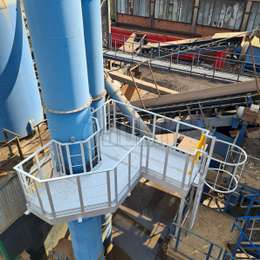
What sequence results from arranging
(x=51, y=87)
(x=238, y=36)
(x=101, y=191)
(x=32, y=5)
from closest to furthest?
(x=32, y=5) → (x=51, y=87) → (x=101, y=191) → (x=238, y=36)

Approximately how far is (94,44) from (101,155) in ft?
8.08

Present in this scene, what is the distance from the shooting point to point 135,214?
9531mm

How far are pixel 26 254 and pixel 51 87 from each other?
6460 mm

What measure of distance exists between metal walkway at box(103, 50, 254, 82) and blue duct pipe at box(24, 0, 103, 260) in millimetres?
6806

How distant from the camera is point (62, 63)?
14.5ft

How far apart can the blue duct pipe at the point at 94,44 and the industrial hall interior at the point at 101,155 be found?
0.02 metres

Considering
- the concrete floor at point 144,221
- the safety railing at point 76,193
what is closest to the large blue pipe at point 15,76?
the safety railing at point 76,193

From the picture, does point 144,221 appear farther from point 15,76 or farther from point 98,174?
point 15,76

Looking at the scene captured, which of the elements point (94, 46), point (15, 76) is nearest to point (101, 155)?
point (94, 46)

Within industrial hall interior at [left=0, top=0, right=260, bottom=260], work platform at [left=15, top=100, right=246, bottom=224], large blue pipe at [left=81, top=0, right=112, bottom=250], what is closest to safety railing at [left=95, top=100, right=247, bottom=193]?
industrial hall interior at [left=0, top=0, right=260, bottom=260]

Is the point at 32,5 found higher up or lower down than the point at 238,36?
higher up

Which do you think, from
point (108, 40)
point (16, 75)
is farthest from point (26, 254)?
point (108, 40)

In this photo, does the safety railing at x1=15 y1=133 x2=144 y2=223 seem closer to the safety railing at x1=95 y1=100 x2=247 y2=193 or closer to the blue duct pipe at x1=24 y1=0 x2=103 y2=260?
the blue duct pipe at x1=24 y1=0 x2=103 y2=260

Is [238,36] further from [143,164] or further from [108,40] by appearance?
[143,164]
